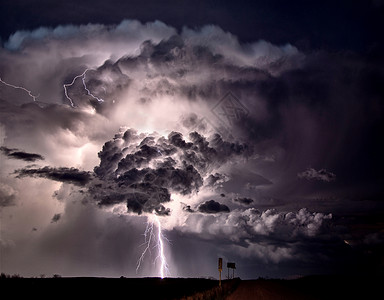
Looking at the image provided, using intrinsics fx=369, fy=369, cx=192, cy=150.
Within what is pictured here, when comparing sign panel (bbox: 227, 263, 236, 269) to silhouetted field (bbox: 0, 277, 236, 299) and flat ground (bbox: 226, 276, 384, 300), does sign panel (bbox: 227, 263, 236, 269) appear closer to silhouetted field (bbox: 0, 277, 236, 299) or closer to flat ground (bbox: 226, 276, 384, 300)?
silhouetted field (bbox: 0, 277, 236, 299)

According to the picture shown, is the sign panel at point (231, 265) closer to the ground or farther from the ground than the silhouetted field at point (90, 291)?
farther from the ground

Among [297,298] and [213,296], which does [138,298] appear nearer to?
[213,296]

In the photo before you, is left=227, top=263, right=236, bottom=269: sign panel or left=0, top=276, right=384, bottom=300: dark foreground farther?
left=227, top=263, right=236, bottom=269: sign panel

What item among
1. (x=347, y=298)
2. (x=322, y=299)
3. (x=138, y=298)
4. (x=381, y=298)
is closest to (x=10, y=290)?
(x=138, y=298)

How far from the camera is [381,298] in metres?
31.1

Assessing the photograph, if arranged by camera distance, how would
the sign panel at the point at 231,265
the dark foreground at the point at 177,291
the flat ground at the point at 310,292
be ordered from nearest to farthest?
the dark foreground at the point at 177,291 → the flat ground at the point at 310,292 → the sign panel at the point at 231,265

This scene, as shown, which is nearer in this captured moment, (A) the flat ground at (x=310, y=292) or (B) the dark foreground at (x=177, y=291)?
(B) the dark foreground at (x=177, y=291)

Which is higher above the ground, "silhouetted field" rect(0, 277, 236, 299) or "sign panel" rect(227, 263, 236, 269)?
"sign panel" rect(227, 263, 236, 269)

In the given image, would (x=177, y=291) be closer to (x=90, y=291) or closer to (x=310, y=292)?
(x=90, y=291)

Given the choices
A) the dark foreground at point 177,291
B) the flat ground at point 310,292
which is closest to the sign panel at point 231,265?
the dark foreground at point 177,291

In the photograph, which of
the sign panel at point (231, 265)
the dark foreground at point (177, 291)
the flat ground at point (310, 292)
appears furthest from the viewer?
the sign panel at point (231, 265)

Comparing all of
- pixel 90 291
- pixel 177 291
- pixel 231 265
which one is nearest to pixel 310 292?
pixel 231 265

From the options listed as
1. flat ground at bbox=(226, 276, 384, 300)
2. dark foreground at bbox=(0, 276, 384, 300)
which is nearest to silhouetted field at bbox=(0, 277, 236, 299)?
dark foreground at bbox=(0, 276, 384, 300)

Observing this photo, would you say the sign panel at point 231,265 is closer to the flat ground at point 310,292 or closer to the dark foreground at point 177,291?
the dark foreground at point 177,291
